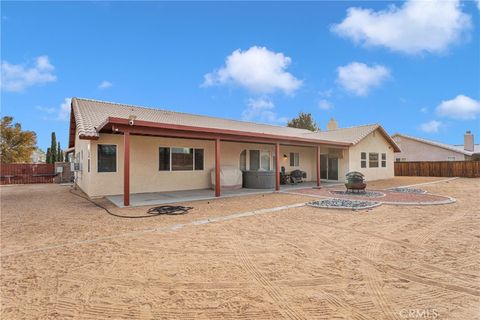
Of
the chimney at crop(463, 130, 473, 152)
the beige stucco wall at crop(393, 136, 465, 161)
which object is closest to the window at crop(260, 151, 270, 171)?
the beige stucco wall at crop(393, 136, 465, 161)

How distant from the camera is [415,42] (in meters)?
11.2

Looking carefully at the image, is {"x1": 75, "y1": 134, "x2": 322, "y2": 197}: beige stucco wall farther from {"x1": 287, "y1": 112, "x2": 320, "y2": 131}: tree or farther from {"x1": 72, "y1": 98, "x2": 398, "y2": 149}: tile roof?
{"x1": 287, "y1": 112, "x2": 320, "y2": 131}: tree

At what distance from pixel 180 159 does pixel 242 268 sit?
9252 mm

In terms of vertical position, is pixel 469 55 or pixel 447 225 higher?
pixel 469 55

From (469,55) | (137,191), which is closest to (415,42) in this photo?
(469,55)

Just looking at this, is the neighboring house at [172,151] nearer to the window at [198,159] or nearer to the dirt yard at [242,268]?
the window at [198,159]

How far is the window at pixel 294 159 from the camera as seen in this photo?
16.4 meters

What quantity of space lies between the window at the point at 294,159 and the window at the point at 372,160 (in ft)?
19.0

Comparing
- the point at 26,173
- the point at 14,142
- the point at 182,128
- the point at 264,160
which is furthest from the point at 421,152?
the point at 14,142

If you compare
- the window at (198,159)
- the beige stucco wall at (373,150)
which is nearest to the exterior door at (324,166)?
the beige stucco wall at (373,150)

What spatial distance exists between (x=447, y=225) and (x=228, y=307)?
567 centimetres

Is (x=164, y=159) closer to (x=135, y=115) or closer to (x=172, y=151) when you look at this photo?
(x=172, y=151)

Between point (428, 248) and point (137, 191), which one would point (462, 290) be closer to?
point (428, 248)

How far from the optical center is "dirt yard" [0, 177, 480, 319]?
2.35 m
